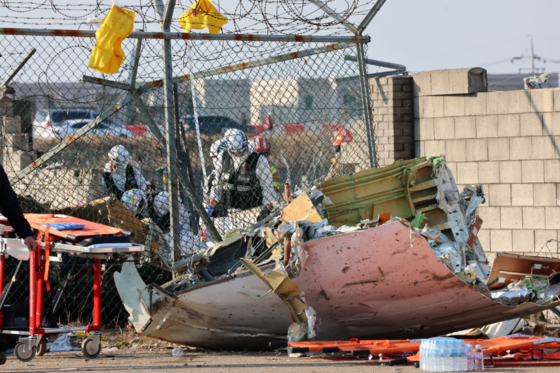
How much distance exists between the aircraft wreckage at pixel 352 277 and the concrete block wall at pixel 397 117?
2.14 metres

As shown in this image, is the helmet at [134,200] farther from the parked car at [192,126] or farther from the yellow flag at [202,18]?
the yellow flag at [202,18]

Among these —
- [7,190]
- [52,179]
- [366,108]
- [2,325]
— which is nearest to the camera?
[7,190]

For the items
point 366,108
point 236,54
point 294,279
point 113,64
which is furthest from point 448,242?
point 113,64

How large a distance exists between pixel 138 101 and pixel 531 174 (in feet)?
13.3

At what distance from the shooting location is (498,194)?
722cm

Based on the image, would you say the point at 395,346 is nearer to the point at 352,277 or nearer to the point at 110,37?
the point at 352,277

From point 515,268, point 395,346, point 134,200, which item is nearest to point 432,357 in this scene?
point 395,346

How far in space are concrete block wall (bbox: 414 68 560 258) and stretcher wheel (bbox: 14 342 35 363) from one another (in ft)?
15.6

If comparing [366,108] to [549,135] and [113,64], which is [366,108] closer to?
[549,135]

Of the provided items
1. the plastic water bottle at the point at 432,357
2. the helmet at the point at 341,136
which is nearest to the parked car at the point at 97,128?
the helmet at the point at 341,136

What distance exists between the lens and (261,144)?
23.6 feet

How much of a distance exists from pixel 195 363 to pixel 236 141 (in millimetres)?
3186

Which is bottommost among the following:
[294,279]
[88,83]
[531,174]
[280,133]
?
[294,279]

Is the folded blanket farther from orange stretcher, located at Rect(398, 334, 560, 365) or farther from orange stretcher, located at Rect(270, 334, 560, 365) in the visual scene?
orange stretcher, located at Rect(398, 334, 560, 365)
